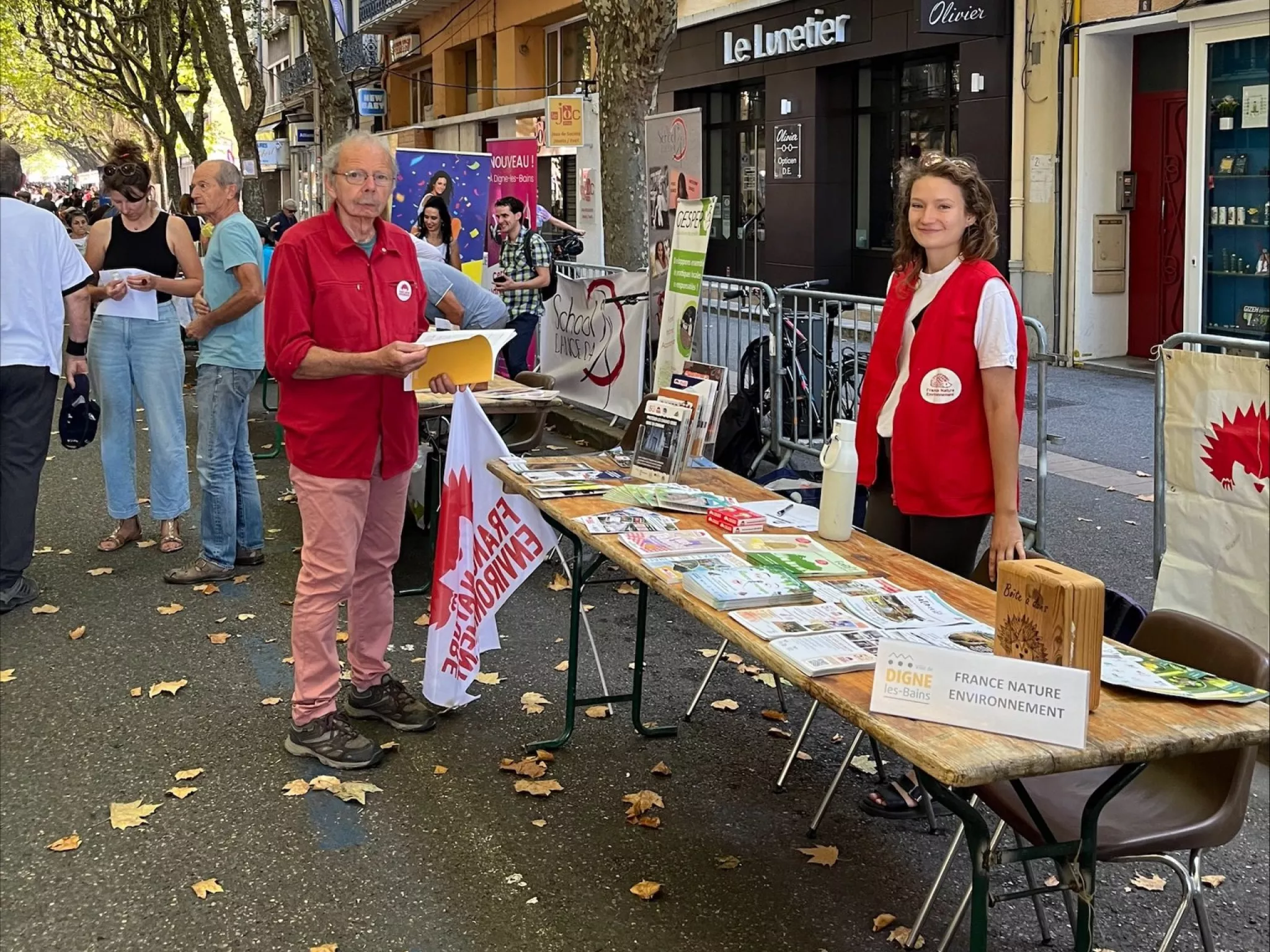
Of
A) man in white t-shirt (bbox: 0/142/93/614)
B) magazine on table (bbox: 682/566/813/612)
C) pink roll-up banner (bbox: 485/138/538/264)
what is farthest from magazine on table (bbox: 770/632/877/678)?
pink roll-up banner (bbox: 485/138/538/264)

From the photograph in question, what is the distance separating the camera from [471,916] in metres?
3.78

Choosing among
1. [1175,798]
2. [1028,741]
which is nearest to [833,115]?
[1175,798]

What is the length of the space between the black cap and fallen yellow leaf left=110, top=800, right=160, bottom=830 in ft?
10.2

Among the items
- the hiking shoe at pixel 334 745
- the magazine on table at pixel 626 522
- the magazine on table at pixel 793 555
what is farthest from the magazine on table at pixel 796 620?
the hiking shoe at pixel 334 745

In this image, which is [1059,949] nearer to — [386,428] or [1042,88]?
[386,428]

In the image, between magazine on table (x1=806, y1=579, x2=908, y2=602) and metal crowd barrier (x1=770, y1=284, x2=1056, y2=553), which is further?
metal crowd barrier (x1=770, y1=284, x2=1056, y2=553)

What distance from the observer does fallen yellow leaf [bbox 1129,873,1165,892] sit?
3.93 meters

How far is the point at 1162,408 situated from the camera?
5.08 m

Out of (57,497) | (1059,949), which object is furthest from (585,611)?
(57,497)

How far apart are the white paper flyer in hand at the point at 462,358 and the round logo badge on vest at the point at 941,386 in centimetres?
145

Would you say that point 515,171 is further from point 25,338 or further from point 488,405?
point 25,338

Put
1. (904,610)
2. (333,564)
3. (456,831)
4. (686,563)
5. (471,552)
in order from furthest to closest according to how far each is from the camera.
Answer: (471,552), (333,564), (456,831), (686,563), (904,610)

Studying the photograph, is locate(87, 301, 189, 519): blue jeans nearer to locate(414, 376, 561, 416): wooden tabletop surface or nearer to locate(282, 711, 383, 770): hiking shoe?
locate(414, 376, 561, 416): wooden tabletop surface

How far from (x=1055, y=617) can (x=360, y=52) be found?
41121 mm
